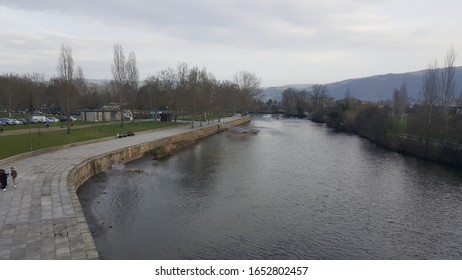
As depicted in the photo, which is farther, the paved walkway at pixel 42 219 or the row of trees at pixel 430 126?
the row of trees at pixel 430 126

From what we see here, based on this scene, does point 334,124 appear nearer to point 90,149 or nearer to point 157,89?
point 157,89

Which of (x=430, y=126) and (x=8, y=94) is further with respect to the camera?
(x=8, y=94)

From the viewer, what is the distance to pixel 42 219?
1149cm

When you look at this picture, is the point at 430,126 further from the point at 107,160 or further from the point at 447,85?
the point at 107,160

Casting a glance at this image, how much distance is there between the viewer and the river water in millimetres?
12625

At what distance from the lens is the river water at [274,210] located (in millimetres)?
A: 12625

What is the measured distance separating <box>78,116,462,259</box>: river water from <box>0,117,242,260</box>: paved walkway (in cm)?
→ 147

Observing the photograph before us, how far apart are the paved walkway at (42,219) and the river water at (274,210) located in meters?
1.47

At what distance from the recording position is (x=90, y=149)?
26812mm

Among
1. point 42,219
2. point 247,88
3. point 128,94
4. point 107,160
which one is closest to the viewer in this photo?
point 42,219

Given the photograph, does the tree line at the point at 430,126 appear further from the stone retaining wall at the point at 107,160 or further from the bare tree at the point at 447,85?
the stone retaining wall at the point at 107,160

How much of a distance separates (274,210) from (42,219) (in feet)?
31.6

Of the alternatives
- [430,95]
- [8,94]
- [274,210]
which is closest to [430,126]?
[430,95]

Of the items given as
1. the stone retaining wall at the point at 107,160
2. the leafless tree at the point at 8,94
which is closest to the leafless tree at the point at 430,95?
the stone retaining wall at the point at 107,160
